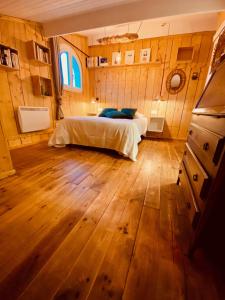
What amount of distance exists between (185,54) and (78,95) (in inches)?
131

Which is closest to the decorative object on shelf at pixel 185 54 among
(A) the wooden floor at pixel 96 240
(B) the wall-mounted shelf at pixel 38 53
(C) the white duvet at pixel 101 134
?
(C) the white duvet at pixel 101 134

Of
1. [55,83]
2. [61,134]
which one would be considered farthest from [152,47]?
[61,134]

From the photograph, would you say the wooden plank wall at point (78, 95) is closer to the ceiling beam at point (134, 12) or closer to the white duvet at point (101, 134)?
the ceiling beam at point (134, 12)

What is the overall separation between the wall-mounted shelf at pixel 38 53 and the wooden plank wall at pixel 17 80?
9cm

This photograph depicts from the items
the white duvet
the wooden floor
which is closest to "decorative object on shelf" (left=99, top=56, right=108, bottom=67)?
the white duvet

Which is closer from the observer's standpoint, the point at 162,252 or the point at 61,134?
the point at 162,252

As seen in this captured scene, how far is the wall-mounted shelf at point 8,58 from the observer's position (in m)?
2.31

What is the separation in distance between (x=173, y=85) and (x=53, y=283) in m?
4.56

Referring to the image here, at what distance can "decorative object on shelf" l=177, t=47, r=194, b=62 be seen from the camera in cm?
363

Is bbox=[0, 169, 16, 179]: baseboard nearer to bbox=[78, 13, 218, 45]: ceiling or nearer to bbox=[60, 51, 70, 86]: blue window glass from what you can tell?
A: bbox=[60, 51, 70, 86]: blue window glass

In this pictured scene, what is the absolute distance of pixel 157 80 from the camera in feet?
13.1

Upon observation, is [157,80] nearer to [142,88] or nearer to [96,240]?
[142,88]

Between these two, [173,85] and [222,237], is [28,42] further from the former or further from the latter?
[222,237]

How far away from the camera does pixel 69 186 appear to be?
1.54 meters
